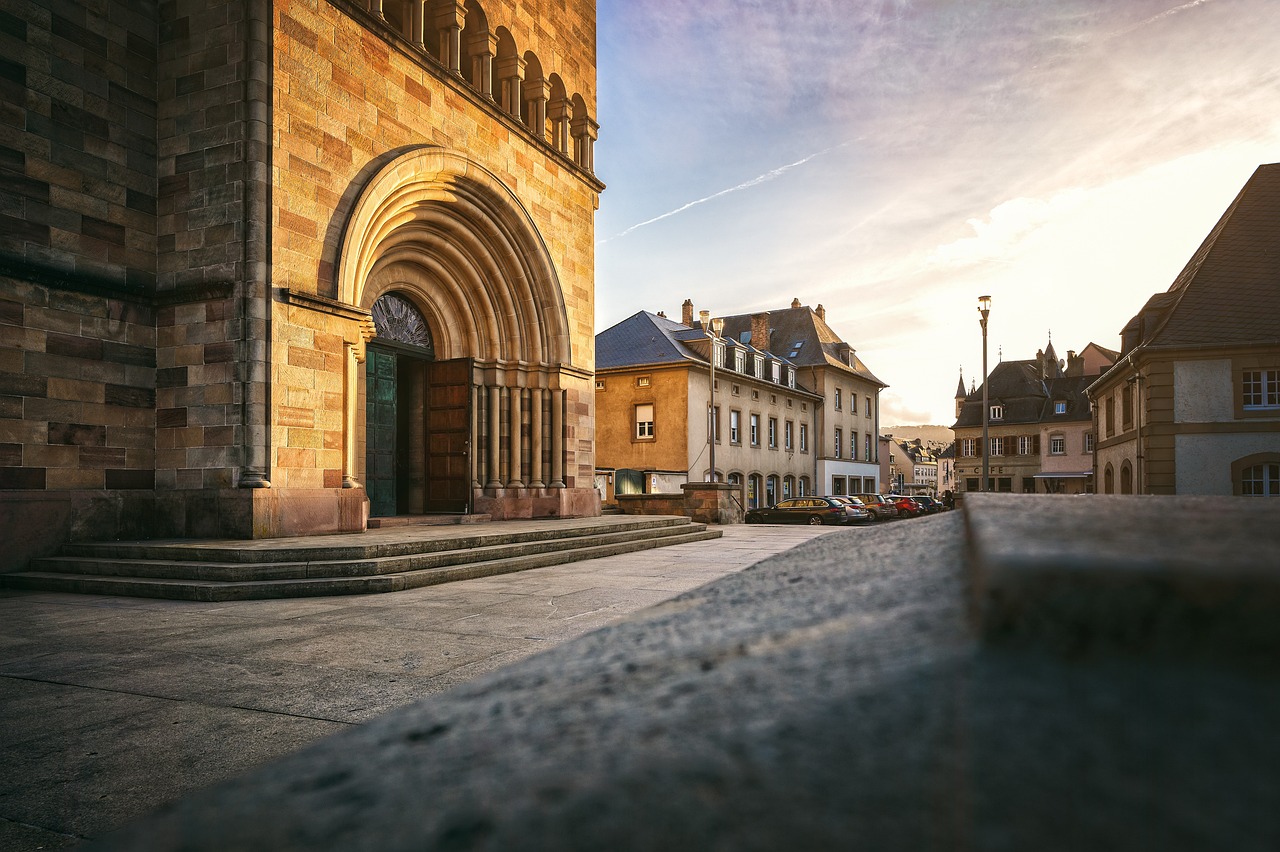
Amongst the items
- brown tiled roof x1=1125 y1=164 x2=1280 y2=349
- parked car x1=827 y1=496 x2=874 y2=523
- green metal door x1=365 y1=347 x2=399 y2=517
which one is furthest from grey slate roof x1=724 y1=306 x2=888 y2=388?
green metal door x1=365 y1=347 x2=399 y2=517

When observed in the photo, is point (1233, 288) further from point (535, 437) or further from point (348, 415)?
point (348, 415)

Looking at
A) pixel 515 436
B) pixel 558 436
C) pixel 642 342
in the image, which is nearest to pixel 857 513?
pixel 642 342

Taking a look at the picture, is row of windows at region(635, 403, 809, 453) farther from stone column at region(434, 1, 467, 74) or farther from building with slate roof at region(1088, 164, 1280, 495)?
stone column at region(434, 1, 467, 74)

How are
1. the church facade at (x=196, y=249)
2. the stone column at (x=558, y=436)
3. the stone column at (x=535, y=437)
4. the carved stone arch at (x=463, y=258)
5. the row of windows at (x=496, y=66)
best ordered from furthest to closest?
the stone column at (x=558, y=436) → the stone column at (x=535, y=437) → the row of windows at (x=496, y=66) → the carved stone arch at (x=463, y=258) → the church facade at (x=196, y=249)

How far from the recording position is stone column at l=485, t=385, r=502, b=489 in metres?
16.4

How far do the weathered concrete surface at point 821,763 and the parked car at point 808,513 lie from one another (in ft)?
93.9

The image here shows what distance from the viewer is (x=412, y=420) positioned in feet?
53.8

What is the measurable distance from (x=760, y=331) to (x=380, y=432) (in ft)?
116

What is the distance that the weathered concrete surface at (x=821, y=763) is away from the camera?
1.77 ft

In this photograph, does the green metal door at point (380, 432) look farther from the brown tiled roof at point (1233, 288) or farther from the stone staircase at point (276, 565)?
the brown tiled roof at point (1233, 288)

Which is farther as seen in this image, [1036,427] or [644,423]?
[1036,427]

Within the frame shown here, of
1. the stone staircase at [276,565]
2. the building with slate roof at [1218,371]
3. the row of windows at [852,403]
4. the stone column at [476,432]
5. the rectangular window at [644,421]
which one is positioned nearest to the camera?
the stone staircase at [276,565]

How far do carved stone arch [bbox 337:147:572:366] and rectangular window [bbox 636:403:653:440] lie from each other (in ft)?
57.1

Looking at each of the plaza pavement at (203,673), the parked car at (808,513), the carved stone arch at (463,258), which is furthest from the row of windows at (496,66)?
the parked car at (808,513)
